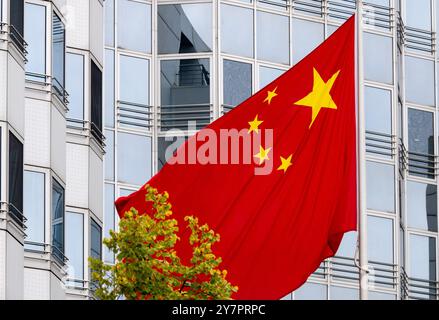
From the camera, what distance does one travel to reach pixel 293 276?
3725 centimetres

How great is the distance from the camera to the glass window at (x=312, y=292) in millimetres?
65562

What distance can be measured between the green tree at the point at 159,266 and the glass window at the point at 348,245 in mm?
30142

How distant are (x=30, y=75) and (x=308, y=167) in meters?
8.74

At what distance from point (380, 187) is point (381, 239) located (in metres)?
1.54

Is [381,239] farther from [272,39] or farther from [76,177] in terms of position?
[76,177]

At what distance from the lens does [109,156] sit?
64.8 m

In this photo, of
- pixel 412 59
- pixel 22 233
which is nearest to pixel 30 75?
pixel 22 233

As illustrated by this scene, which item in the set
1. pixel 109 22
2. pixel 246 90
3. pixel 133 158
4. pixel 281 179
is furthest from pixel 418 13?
pixel 281 179

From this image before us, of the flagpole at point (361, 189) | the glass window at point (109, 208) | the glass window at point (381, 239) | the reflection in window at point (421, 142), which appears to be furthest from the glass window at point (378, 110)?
the flagpole at point (361, 189)

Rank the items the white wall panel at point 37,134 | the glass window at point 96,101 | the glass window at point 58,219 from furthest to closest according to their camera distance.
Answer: the glass window at point 96,101
the glass window at point 58,219
the white wall panel at point 37,134

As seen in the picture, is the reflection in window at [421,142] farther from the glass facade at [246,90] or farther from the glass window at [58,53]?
the glass window at [58,53]

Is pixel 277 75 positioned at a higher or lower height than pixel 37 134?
higher

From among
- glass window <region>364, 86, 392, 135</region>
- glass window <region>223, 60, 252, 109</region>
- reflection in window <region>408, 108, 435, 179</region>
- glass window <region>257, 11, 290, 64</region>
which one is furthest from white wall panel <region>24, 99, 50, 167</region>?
reflection in window <region>408, 108, 435, 179</region>
